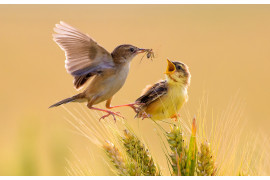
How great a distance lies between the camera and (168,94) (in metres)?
4.93

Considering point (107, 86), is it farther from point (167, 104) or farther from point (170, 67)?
point (170, 67)

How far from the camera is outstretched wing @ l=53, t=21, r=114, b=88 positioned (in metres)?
4.22

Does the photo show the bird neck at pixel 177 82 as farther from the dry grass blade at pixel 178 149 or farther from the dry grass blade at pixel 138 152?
the dry grass blade at pixel 178 149

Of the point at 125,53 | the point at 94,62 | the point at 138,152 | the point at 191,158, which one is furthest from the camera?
the point at 125,53

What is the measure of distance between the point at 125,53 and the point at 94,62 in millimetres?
321

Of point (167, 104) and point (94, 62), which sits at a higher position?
point (94, 62)

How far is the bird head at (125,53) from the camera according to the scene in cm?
448

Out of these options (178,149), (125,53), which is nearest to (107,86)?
(125,53)

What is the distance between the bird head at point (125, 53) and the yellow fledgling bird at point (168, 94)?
1.54 feet

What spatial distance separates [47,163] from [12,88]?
26.7 ft

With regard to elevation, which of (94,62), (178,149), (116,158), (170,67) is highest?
(94,62)

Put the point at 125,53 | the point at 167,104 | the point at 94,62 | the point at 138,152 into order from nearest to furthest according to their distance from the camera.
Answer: the point at 138,152 → the point at 94,62 → the point at 125,53 → the point at 167,104

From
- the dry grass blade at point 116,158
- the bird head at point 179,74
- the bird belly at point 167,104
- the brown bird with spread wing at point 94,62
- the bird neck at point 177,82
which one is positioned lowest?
the dry grass blade at point 116,158

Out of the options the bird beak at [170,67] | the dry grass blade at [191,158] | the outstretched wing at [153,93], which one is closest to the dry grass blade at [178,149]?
the dry grass blade at [191,158]
